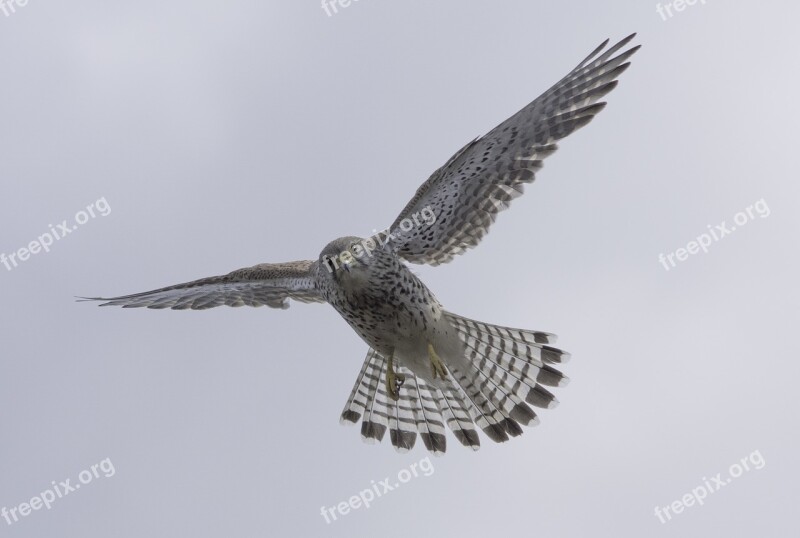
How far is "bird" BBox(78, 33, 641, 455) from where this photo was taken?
14484 mm

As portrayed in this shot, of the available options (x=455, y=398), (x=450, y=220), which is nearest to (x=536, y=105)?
(x=450, y=220)

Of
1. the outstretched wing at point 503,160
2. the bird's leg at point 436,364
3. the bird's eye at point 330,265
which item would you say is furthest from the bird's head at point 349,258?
the bird's leg at point 436,364

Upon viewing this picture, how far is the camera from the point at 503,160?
14633mm

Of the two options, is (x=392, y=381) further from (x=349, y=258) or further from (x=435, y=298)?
(x=349, y=258)

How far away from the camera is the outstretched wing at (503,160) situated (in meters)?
14.4

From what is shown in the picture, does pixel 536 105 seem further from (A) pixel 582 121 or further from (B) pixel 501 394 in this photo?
(B) pixel 501 394

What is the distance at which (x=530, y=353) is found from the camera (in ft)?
52.0

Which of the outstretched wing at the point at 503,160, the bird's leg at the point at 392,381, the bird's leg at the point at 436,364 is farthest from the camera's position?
the bird's leg at the point at 392,381

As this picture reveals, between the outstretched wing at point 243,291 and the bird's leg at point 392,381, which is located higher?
the outstretched wing at point 243,291

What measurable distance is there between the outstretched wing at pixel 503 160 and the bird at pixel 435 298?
0.01m

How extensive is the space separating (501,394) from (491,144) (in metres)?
3.00

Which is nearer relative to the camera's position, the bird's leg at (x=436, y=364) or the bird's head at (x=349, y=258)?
the bird's head at (x=349, y=258)

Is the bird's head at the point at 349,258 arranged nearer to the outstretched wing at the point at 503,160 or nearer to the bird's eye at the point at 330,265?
the bird's eye at the point at 330,265

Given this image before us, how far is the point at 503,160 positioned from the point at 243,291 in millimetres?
3770
